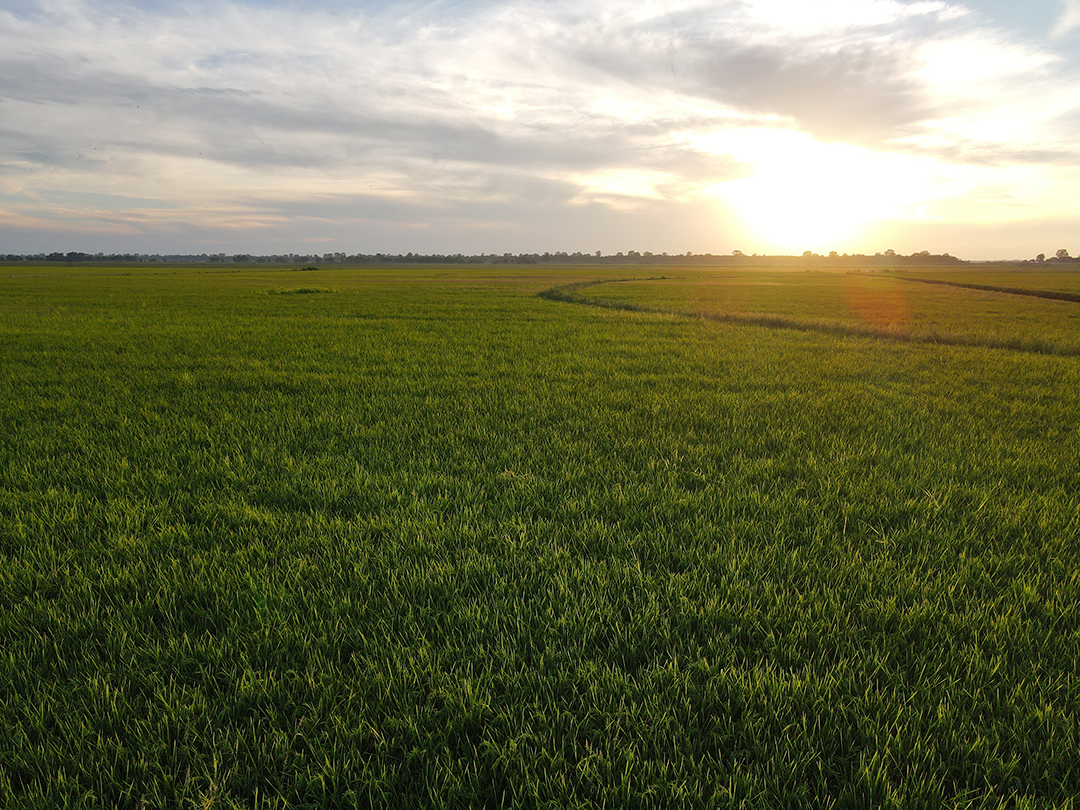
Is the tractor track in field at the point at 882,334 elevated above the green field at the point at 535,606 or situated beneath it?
elevated above

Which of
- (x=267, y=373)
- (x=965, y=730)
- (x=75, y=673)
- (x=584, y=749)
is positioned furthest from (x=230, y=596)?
(x=267, y=373)

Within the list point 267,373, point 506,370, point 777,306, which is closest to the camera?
point 267,373

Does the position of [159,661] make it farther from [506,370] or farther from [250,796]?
[506,370]

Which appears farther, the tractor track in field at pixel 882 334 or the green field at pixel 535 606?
the tractor track in field at pixel 882 334

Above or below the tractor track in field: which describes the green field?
below

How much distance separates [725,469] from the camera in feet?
16.9

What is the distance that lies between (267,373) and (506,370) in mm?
4234

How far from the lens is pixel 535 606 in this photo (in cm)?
296

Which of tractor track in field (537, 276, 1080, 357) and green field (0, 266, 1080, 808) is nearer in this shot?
green field (0, 266, 1080, 808)

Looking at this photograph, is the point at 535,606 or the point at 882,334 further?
the point at 882,334

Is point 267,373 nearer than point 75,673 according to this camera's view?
No

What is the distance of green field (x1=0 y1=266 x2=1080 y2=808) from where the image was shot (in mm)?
2018

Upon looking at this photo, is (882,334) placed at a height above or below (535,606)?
above

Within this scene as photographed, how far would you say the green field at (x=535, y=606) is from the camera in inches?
79.4
